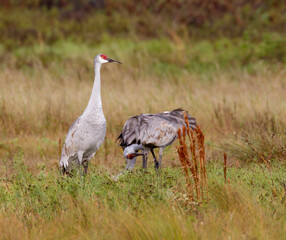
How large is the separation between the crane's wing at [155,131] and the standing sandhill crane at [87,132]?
436 mm

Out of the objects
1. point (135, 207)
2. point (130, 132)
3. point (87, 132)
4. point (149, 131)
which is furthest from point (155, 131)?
point (135, 207)

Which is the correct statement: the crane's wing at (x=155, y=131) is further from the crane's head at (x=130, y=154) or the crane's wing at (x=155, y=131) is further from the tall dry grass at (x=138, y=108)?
the tall dry grass at (x=138, y=108)

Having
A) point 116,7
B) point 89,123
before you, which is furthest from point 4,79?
point 116,7

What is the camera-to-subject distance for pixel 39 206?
4441 millimetres

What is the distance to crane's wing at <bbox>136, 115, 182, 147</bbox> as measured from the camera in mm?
5789

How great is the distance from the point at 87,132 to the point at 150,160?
1.59 meters

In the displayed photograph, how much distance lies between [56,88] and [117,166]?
12.9 feet

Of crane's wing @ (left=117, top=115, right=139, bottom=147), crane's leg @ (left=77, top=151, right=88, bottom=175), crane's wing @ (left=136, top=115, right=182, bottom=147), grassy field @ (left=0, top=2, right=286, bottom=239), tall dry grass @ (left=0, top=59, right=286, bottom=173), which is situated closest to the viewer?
grassy field @ (left=0, top=2, right=286, bottom=239)

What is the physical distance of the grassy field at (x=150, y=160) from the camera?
152 inches

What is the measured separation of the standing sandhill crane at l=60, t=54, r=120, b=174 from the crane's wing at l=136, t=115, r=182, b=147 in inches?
17.2

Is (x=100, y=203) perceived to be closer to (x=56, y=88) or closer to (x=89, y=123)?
(x=89, y=123)

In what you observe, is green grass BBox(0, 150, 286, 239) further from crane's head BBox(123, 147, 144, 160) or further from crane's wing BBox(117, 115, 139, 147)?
crane's wing BBox(117, 115, 139, 147)

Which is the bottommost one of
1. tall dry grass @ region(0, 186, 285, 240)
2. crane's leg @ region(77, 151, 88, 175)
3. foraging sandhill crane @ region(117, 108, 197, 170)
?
tall dry grass @ region(0, 186, 285, 240)

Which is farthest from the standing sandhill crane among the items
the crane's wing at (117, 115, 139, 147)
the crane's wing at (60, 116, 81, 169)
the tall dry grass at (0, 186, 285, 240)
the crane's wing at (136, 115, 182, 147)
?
the tall dry grass at (0, 186, 285, 240)
